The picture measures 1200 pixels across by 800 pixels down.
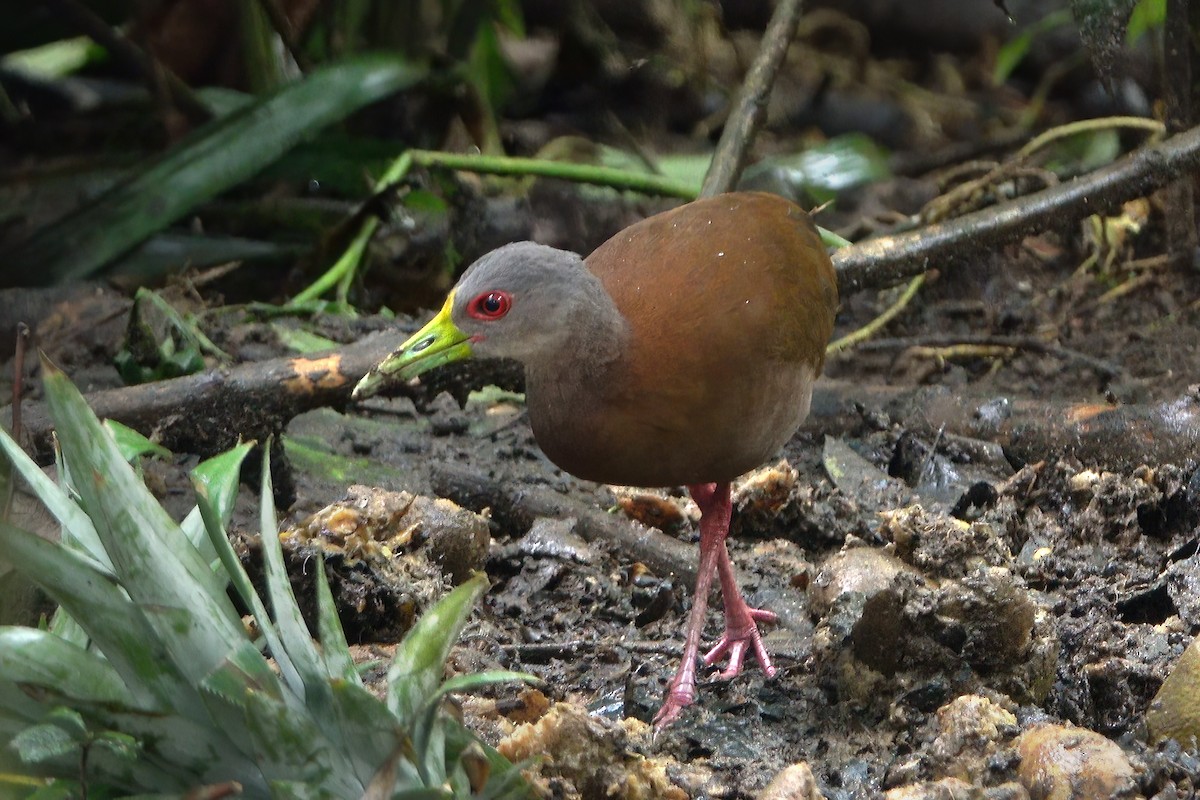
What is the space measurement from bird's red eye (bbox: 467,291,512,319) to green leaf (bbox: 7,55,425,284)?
3008 mm

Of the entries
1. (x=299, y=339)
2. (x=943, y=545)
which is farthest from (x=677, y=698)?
(x=299, y=339)

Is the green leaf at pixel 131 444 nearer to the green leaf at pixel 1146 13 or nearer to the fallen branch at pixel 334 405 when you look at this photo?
the fallen branch at pixel 334 405

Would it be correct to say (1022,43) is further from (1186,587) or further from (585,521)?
(1186,587)

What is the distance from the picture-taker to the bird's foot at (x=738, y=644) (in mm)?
3428

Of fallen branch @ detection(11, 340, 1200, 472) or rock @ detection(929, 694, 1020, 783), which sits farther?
fallen branch @ detection(11, 340, 1200, 472)

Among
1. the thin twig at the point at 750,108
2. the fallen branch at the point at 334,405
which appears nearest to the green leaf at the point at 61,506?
the fallen branch at the point at 334,405

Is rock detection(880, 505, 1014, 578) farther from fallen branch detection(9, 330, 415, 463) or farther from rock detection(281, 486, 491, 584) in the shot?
fallen branch detection(9, 330, 415, 463)

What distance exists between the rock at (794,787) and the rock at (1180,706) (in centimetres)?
76

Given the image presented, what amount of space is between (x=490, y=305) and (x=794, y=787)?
4.74ft

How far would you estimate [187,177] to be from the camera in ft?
19.0

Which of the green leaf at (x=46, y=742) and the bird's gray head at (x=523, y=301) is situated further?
the bird's gray head at (x=523, y=301)

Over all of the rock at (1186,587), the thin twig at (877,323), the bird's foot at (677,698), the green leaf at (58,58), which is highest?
the green leaf at (58,58)

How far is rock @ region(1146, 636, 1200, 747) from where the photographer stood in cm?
251

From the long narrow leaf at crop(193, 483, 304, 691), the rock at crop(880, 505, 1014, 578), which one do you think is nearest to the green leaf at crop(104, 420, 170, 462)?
the long narrow leaf at crop(193, 483, 304, 691)
